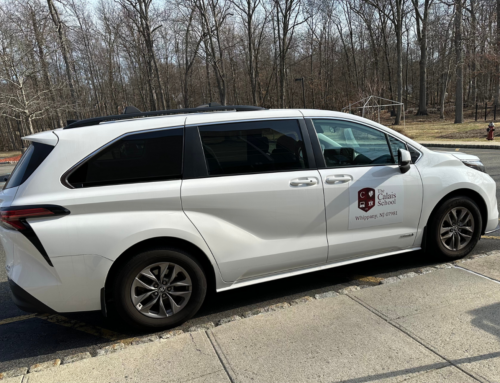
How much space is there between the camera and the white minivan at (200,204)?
9.35ft

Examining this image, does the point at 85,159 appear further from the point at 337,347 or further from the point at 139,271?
the point at 337,347

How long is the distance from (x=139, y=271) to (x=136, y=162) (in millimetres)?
885

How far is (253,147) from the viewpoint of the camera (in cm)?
341

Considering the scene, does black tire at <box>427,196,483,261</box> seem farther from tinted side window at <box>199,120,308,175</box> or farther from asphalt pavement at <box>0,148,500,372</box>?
tinted side window at <box>199,120,308,175</box>

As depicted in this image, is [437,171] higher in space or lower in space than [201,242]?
higher

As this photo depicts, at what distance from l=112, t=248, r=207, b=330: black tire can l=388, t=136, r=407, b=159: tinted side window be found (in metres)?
2.32

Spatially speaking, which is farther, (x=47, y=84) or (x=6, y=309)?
(x=47, y=84)

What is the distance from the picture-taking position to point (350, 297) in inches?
140

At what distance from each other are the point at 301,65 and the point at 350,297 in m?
49.8

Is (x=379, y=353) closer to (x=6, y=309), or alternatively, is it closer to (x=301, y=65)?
(x=6, y=309)

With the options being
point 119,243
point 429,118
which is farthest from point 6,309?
point 429,118

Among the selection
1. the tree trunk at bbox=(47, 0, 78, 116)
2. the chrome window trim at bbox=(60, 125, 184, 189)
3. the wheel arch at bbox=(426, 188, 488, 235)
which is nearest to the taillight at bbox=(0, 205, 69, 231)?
the chrome window trim at bbox=(60, 125, 184, 189)

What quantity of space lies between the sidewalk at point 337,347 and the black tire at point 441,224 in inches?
23.6

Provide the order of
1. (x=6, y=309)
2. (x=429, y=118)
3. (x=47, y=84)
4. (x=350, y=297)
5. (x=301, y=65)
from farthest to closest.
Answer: (x=301, y=65), (x=429, y=118), (x=47, y=84), (x=6, y=309), (x=350, y=297)
